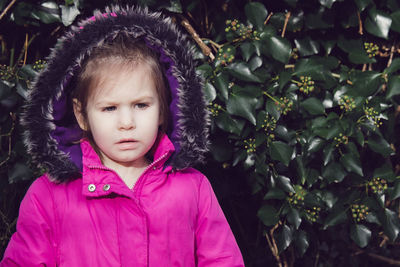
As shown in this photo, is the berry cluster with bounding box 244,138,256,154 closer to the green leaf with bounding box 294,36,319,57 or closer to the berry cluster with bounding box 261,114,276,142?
the berry cluster with bounding box 261,114,276,142

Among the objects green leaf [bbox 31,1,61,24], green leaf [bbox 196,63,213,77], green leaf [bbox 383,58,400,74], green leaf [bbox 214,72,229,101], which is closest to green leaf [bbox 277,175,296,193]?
green leaf [bbox 214,72,229,101]

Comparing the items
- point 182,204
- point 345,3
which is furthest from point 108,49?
point 345,3

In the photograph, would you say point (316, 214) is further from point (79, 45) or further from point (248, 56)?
point (79, 45)

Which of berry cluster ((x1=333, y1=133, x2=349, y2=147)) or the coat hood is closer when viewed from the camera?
the coat hood

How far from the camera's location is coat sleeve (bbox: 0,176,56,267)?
1726 mm

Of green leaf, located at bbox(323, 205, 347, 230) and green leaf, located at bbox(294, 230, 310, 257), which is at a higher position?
green leaf, located at bbox(323, 205, 347, 230)

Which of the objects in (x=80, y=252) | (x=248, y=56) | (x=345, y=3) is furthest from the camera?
(x=345, y=3)

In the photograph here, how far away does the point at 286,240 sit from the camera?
237 centimetres

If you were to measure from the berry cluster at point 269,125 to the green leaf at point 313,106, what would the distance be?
0.19 meters

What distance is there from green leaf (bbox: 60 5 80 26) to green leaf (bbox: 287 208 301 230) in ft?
3.98

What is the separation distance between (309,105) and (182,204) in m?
0.78

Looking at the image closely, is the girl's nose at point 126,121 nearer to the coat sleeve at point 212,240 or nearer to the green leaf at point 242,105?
the coat sleeve at point 212,240

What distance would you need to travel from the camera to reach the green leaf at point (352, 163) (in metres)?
2.27

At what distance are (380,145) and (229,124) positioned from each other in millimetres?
703
